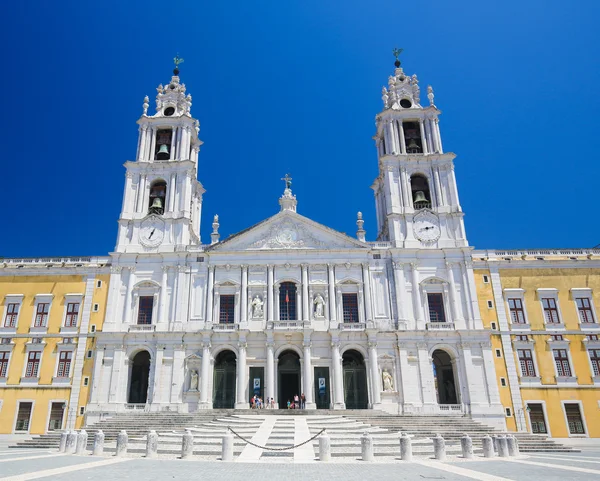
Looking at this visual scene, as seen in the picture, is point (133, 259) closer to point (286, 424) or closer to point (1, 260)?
point (1, 260)

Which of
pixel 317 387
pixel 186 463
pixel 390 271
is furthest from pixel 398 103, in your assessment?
pixel 186 463

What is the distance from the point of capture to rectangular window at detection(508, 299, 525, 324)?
31.7 meters

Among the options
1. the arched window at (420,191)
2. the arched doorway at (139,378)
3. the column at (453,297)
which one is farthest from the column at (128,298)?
the column at (453,297)

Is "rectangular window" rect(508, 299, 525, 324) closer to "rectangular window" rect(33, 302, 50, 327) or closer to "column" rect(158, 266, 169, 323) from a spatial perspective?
"column" rect(158, 266, 169, 323)

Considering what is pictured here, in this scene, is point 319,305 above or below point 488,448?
above

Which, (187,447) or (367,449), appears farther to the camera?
(187,447)

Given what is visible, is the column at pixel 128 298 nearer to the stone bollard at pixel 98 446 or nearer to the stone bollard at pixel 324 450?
the stone bollard at pixel 98 446

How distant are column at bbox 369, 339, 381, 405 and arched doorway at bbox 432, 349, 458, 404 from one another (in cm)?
559

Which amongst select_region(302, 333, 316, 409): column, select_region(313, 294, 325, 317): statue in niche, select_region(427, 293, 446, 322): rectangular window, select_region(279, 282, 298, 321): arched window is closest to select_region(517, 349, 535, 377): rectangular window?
select_region(427, 293, 446, 322): rectangular window

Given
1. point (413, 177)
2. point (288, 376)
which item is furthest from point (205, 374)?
point (413, 177)

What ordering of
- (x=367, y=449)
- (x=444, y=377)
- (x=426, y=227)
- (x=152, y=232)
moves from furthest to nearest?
(x=152, y=232), (x=426, y=227), (x=444, y=377), (x=367, y=449)

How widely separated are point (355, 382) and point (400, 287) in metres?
7.40

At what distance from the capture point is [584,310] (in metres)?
31.7

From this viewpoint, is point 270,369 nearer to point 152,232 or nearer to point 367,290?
point 367,290
